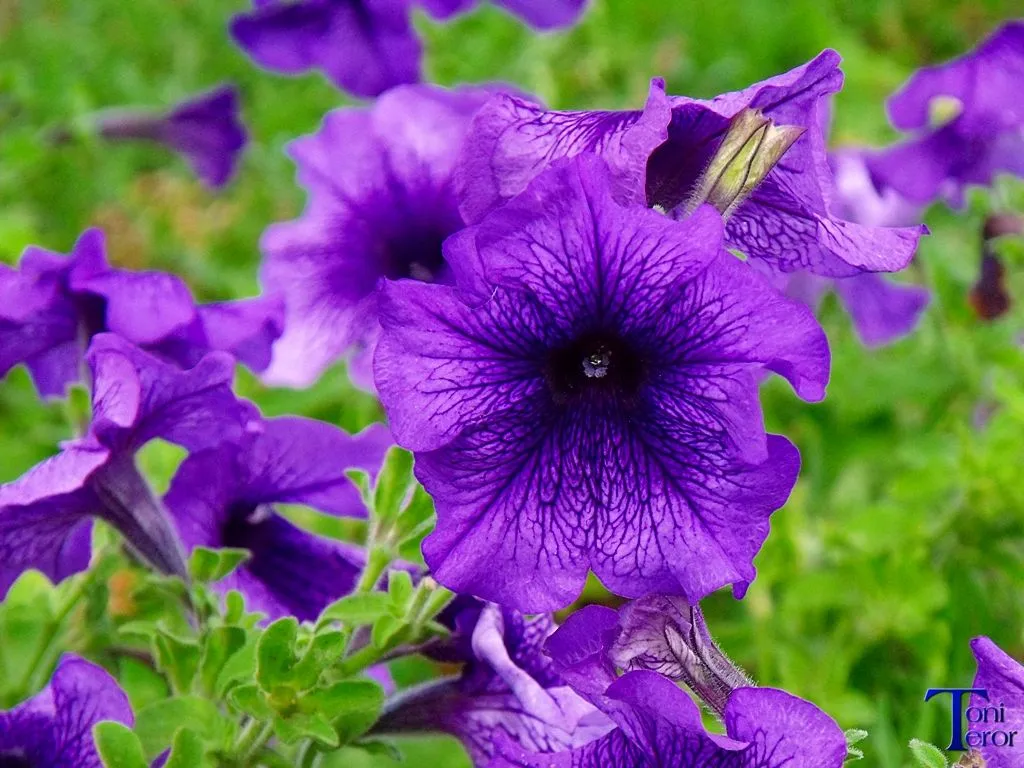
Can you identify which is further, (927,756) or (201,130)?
(201,130)

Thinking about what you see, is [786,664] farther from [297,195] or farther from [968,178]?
[297,195]

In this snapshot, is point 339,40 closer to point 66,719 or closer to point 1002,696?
point 66,719

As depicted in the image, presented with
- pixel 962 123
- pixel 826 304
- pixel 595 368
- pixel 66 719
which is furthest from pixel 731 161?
pixel 826 304

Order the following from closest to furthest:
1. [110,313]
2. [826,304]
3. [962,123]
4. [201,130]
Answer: [110,313] < [962,123] < [826,304] < [201,130]

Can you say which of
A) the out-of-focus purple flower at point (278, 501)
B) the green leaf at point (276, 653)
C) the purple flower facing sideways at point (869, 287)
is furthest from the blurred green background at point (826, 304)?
the green leaf at point (276, 653)

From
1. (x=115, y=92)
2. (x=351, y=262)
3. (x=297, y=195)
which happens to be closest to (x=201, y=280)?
(x=297, y=195)

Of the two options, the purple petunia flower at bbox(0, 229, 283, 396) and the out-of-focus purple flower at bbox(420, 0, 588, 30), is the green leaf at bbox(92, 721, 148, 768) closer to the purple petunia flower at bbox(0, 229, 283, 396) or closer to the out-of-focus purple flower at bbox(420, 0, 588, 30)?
the purple petunia flower at bbox(0, 229, 283, 396)

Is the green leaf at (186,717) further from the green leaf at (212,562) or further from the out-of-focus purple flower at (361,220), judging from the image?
the out-of-focus purple flower at (361,220)

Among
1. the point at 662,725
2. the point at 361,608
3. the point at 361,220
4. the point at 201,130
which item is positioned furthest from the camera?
the point at 201,130
